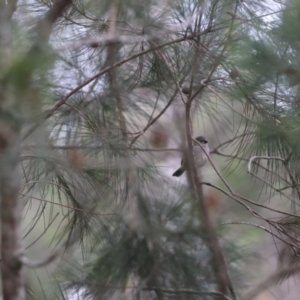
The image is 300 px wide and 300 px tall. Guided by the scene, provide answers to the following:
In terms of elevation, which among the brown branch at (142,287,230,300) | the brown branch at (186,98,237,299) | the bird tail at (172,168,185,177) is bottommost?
the brown branch at (142,287,230,300)

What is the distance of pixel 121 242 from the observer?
1330mm

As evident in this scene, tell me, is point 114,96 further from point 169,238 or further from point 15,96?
point 15,96

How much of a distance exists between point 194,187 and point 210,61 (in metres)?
0.35

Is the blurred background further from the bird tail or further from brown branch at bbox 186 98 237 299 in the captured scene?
the bird tail

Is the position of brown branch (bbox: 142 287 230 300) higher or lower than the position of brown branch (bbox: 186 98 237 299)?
lower

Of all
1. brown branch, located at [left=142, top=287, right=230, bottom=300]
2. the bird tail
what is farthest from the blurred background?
the bird tail

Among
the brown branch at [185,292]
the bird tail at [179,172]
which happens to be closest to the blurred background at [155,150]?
the brown branch at [185,292]

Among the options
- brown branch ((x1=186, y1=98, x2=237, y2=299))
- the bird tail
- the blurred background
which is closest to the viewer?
the blurred background

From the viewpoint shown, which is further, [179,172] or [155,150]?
[179,172]

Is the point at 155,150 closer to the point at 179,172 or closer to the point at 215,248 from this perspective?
the point at 215,248

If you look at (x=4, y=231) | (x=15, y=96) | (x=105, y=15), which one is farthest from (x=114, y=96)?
(x=15, y=96)

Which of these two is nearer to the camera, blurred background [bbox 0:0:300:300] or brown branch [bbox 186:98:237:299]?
blurred background [bbox 0:0:300:300]

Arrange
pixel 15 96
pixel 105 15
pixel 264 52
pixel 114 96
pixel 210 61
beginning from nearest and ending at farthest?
pixel 15 96
pixel 264 52
pixel 210 61
pixel 105 15
pixel 114 96

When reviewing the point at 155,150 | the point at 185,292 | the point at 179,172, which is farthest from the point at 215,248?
the point at 179,172
